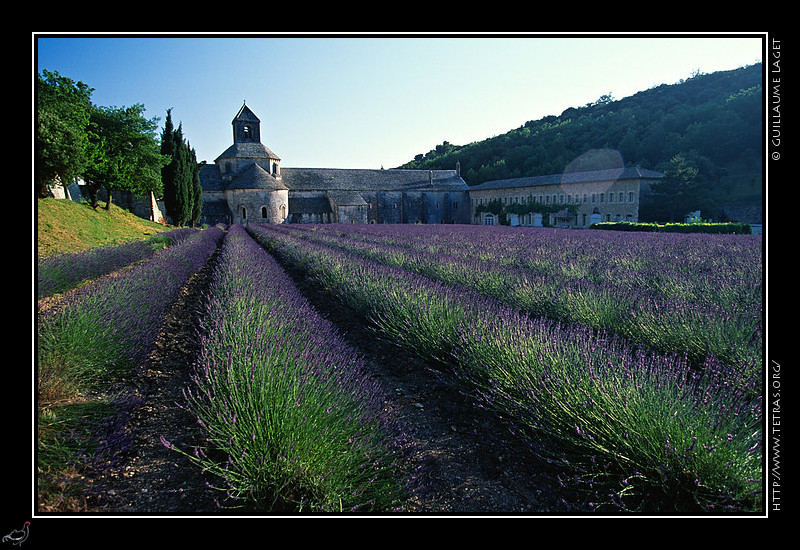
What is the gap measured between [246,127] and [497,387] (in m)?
47.1

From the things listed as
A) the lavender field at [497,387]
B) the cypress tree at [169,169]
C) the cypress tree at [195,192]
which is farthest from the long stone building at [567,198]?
the lavender field at [497,387]

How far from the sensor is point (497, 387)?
229 centimetres

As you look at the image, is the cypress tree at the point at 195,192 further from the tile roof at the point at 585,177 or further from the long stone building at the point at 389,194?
the tile roof at the point at 585,177

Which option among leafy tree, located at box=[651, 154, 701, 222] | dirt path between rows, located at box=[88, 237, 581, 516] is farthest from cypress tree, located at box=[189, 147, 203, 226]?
leafy tree, located at box=[651, 154, 701, 222]

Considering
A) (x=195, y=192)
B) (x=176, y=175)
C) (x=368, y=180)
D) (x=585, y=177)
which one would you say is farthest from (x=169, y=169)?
(x=585, y=177)

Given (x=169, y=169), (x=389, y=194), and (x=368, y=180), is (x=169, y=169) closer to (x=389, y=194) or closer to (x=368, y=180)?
(x=368, y=180)

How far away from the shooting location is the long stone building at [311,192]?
38938 mm

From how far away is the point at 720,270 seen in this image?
18.1 ft

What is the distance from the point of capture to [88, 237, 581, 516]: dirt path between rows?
1.72 meters

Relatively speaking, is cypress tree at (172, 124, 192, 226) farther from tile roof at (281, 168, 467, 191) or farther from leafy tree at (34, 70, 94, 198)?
tile roof at (281, 168, 467, 191)

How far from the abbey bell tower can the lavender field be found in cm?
4304

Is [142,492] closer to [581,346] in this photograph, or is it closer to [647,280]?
[581,346]
